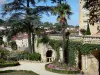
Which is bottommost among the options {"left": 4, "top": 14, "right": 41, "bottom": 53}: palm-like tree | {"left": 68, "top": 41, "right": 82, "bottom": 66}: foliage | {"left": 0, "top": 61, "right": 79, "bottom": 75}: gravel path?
{"left": 0, "top": 61, "right": 79, "bottom": 75}: gravel path

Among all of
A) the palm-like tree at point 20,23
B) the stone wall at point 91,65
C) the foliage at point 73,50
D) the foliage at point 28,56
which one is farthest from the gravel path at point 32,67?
the palm-like tree at point 20,23

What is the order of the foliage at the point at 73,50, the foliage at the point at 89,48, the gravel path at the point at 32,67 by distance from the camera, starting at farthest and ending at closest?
the foliage at the point at 73,50 → the gravel path at the point at 32,67 → the foliage at the point at 89,48

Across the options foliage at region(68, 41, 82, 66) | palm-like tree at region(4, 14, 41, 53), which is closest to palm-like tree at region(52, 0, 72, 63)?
foliage at region(68, 41, 82, 66)

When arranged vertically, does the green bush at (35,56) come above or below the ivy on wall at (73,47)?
below

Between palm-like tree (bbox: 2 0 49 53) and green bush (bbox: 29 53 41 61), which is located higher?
palm-like tree (bbox: 2 0 49 53)

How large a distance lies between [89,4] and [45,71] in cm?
1910

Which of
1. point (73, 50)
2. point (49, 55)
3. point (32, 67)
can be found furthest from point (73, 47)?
point (49, 55)

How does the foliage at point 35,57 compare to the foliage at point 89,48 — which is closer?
the foliage at point 89,48

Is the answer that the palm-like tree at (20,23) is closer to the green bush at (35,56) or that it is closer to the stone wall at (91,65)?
the green bush at (35,56)

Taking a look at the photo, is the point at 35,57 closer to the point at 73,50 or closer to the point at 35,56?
the point at 35,56

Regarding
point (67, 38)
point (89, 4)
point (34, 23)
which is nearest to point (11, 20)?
point (34, 23)

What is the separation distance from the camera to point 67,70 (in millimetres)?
28406

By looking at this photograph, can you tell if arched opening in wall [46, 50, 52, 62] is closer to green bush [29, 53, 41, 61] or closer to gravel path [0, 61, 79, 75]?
green bush [29, 53, 41, 61]

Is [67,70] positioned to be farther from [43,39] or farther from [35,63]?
[43,39]
